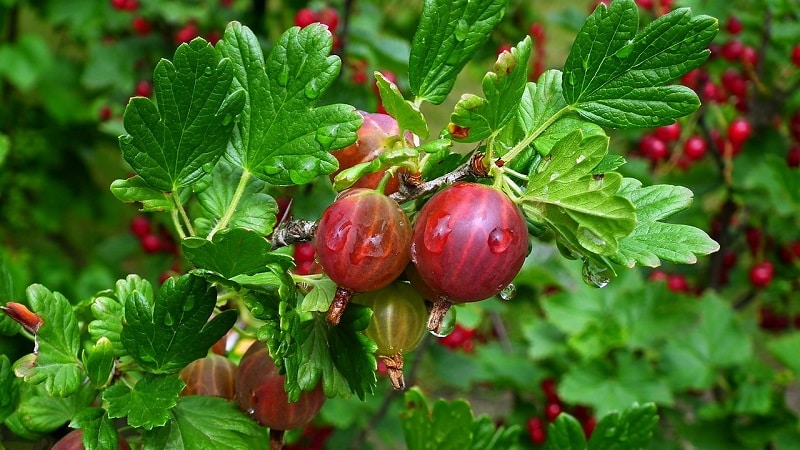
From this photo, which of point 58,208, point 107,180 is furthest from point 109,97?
point 107,180

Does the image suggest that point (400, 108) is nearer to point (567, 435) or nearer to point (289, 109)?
point (289, 109)

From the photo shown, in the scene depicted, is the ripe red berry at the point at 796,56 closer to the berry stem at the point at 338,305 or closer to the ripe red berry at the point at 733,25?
the ripe red berry at the point at 733,25

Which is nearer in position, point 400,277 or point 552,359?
point 400,277

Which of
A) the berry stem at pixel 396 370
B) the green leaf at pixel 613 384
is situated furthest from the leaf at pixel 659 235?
the green leaf at pixel 613 384

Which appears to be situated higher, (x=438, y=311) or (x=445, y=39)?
(x=445, y=39)

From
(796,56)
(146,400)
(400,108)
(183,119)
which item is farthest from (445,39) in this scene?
(796,56)

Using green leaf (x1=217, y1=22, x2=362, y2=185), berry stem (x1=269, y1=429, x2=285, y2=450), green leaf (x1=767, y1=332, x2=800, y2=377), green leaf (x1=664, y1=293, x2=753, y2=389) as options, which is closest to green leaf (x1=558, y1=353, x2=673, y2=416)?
green leaf (x1=664, y1=293, x2=753, y2=389)

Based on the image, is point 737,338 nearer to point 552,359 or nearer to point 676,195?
point 552,359
